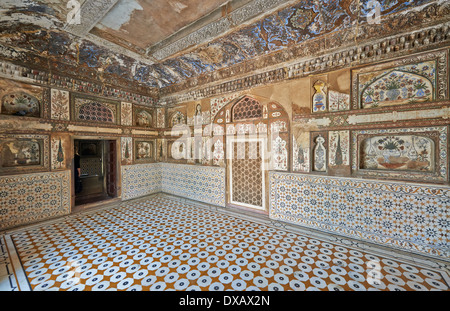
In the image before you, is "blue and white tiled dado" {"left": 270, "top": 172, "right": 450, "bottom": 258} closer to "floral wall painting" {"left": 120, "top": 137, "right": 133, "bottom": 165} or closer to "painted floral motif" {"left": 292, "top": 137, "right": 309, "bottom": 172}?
"painted floral motif" {"left": 292, "top": 137, "right": 309, "bottom": 172}

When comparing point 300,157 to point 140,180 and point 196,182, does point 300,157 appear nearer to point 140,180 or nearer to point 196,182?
point 196,182

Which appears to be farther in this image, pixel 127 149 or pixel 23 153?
pixel 127 149

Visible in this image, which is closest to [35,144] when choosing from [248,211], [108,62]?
[108,62]

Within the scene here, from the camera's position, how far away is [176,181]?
5.22 m

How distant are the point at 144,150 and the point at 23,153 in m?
2.36

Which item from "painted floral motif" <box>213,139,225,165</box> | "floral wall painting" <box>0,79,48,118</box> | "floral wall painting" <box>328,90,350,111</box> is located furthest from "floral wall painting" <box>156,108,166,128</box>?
"floral wall painting" <box>328,90,350,111</box>

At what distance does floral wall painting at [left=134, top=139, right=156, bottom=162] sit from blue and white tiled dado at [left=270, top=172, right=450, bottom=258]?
375cm

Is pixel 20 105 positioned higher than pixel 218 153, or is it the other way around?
pixel 20 105

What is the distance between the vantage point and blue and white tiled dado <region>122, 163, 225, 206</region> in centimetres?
445

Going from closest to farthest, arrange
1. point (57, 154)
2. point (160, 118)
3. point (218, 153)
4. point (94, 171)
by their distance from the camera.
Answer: point (57, 154)
point (218, 153)
point (160, 118)
point (94, 171)

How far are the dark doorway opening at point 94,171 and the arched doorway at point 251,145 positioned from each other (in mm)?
2983

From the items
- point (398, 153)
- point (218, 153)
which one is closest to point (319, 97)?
point (398, 153)

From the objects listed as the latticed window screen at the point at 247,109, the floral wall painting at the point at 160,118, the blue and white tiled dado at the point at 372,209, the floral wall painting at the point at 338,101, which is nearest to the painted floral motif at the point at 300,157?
the blue and white tiled dado at the point at 372,209

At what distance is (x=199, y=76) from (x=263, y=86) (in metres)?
1.68
